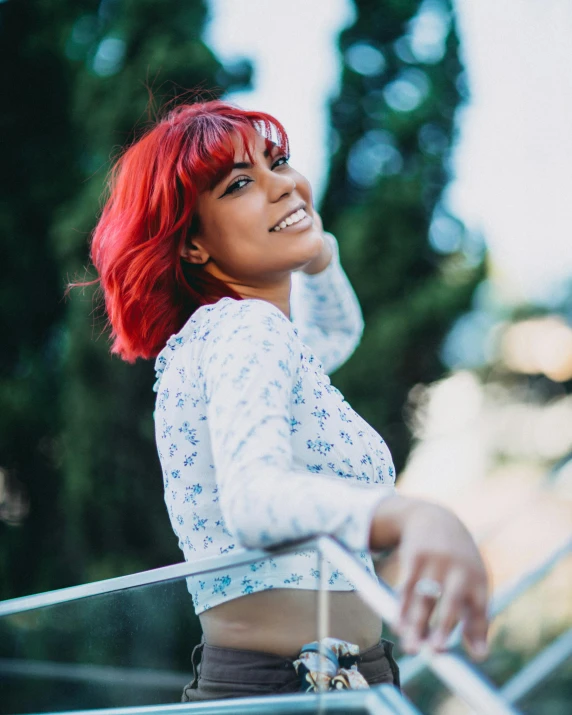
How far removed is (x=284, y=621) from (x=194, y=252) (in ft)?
2.24

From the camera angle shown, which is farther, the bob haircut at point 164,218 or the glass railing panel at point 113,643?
the bob haircut at point 164,218

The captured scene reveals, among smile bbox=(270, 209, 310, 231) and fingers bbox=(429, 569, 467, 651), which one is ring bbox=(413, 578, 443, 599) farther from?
smile bbox=(270, 209, 310, 231)

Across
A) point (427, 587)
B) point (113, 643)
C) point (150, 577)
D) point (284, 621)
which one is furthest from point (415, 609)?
point (113, 643)

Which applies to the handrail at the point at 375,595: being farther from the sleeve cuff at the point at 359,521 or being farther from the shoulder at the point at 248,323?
the shoulder at the point at 248,323

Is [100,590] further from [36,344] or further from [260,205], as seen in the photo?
[36,344]

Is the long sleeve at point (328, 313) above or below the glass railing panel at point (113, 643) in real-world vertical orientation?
above

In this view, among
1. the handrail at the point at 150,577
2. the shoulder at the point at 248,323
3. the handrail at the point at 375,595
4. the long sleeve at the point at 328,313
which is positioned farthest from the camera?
the long sleeve at the point at 328,313

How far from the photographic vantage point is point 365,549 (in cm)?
81

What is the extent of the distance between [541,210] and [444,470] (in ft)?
6.56

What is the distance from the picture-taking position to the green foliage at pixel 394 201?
432cm

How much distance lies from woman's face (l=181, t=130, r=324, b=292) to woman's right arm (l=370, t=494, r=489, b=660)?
0.73 meters

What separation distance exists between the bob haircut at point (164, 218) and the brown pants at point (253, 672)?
1.94 feet

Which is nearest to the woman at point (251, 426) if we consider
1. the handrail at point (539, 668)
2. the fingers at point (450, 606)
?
the fingers at point (450, 606)

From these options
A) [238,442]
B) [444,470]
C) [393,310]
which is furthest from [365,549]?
[444,470]
